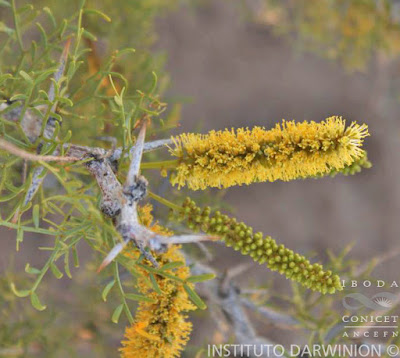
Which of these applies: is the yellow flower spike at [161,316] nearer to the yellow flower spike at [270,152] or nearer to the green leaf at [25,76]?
the yellow flower spike at [270,152]

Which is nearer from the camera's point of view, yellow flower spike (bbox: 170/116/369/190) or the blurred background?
yellow flower spike (bbox: 170/116/369/190)

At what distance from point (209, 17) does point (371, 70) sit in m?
0.91

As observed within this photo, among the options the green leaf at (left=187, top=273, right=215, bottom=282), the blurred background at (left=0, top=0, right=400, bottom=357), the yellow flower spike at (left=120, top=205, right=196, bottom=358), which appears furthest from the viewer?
the blurred background at (left=0, top=0, right=400, bottom=357)

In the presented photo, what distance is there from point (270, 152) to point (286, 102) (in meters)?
1.68

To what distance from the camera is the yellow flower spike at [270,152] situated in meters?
0.57

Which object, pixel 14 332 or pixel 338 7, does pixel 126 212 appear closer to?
pixel 14 332

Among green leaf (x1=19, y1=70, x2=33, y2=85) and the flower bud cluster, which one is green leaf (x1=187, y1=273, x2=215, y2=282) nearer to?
the flower bud cluster

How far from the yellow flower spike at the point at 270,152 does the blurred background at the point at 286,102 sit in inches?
55.3

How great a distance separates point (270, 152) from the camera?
0.58 metres

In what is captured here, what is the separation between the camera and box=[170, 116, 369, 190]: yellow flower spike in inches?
22.4

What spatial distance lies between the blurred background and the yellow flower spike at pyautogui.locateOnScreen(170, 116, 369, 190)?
55.3 inches

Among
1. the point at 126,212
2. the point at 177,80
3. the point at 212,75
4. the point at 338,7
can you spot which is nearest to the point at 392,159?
the point at 338,7
